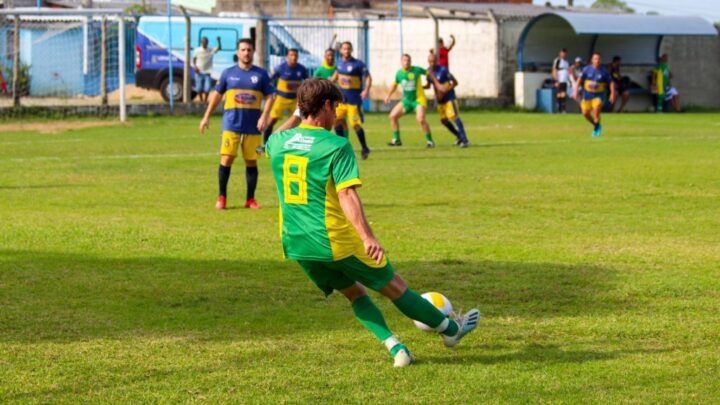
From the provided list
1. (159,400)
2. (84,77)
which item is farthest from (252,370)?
(84,77)

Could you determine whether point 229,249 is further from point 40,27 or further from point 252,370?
point 40,27

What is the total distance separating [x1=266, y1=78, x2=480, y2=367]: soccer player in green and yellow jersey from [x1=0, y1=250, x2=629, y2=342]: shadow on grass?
1.14 meters

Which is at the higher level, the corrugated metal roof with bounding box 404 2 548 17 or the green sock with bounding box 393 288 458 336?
the corrugated metal roof with bounding box 404 2 548 17

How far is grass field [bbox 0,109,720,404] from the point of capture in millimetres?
6449

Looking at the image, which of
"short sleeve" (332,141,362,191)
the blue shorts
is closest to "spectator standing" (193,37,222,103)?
the blue shorts

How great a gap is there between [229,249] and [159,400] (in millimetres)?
5003

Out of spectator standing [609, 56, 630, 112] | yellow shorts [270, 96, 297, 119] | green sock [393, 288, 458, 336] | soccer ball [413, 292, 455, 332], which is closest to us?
green sock [393, 288, 458, 336]

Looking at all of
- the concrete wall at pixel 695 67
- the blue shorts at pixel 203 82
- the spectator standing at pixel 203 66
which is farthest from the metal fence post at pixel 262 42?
the concrete wall at pixel 695 67

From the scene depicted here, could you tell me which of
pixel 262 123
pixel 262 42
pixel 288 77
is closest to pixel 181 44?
pixel 262 42

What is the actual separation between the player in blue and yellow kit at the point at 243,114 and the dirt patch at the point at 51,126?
1438 cm

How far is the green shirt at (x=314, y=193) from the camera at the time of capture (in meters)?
6.50

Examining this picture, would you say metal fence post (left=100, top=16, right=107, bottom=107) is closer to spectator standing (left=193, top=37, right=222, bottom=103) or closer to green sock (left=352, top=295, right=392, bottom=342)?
spectator standing (left=193, top=37, right=222, bottom=103)

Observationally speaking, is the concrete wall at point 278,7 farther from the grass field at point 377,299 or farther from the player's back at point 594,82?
the grass field at point 377,299

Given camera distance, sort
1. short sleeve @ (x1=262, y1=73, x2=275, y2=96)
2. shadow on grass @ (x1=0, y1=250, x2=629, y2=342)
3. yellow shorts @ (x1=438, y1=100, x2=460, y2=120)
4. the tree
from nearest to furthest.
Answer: shadow on grass @ (x1=0, y1=250, x2=629, y2=342) < short sleeve @ (x1=262, y1=73, x2=275, y2=96) < yellow shorts @ (x1=438, y1=100, x2=460, y2=120) < the tree
